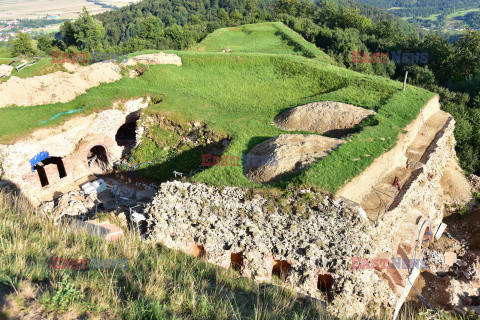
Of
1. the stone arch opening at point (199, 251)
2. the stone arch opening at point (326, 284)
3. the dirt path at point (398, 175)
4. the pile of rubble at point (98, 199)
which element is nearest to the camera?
the stone arch opening at point (326, 284)

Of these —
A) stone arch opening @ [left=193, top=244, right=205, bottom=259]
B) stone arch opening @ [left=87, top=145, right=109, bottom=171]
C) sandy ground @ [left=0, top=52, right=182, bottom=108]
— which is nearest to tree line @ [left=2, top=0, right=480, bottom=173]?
stone arch opening @ [left=193, top=244, right=205, bottom=259]

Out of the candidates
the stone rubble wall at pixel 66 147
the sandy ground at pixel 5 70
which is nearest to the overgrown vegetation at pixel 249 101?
the stone rubble wall at pixel 66 147

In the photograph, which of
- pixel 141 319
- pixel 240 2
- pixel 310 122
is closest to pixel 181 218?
pixel 141 319

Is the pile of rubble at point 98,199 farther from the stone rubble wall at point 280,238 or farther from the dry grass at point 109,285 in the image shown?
the dry grass at point 109,285

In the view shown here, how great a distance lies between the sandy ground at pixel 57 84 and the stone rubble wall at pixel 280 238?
13779mm

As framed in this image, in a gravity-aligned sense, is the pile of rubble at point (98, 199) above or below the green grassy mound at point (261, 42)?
below

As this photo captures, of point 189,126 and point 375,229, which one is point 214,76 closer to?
point 189,126

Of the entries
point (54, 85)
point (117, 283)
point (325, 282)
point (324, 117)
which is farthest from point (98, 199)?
point (324, 117)

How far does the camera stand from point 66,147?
62.3ft

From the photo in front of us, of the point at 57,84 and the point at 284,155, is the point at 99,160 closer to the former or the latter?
the point at 57,84

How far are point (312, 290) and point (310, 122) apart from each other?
9969 mm

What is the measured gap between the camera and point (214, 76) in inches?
1037

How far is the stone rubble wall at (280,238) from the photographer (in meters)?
11.1

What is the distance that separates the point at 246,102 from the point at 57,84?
13.3 m
